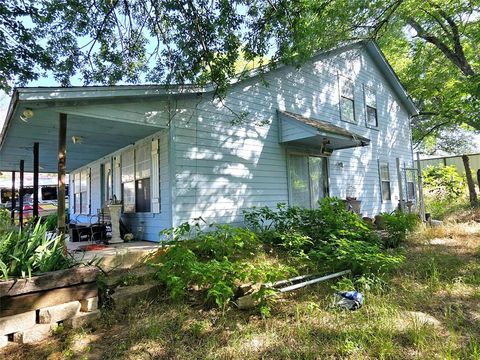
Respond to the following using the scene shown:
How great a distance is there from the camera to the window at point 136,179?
23.9 ft

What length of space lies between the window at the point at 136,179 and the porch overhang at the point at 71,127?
0.34 metres

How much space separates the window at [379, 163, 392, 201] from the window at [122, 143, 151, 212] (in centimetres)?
876

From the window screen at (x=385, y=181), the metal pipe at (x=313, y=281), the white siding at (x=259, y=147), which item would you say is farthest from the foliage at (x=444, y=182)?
the metal pipe at (x=313, y=281)

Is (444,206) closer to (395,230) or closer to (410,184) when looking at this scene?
(410,184)

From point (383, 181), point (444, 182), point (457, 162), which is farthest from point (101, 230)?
point (457, 162)

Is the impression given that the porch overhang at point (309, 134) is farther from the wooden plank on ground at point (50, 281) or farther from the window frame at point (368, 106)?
the wooden plank on ground at point (50, 281)

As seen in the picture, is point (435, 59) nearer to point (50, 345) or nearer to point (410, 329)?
point (410, 329)

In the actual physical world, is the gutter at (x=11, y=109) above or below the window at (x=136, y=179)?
Answer: above

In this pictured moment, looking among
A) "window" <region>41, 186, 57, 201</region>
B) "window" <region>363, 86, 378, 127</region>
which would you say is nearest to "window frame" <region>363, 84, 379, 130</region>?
"window" <region>363, 86, 378, 127</region>

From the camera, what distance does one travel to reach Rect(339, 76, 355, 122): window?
10.7m

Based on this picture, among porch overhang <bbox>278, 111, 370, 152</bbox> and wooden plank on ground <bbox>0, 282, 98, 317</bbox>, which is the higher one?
porch overhang <bbox>278, 111, 370, 152</bbox>

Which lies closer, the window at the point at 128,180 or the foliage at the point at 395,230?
the foliage at the point at 395,230

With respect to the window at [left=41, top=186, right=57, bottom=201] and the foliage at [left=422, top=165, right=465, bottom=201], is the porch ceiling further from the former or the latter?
the window at [left=41, top=186, right=57, bottom=201]

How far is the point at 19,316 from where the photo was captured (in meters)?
3.19
